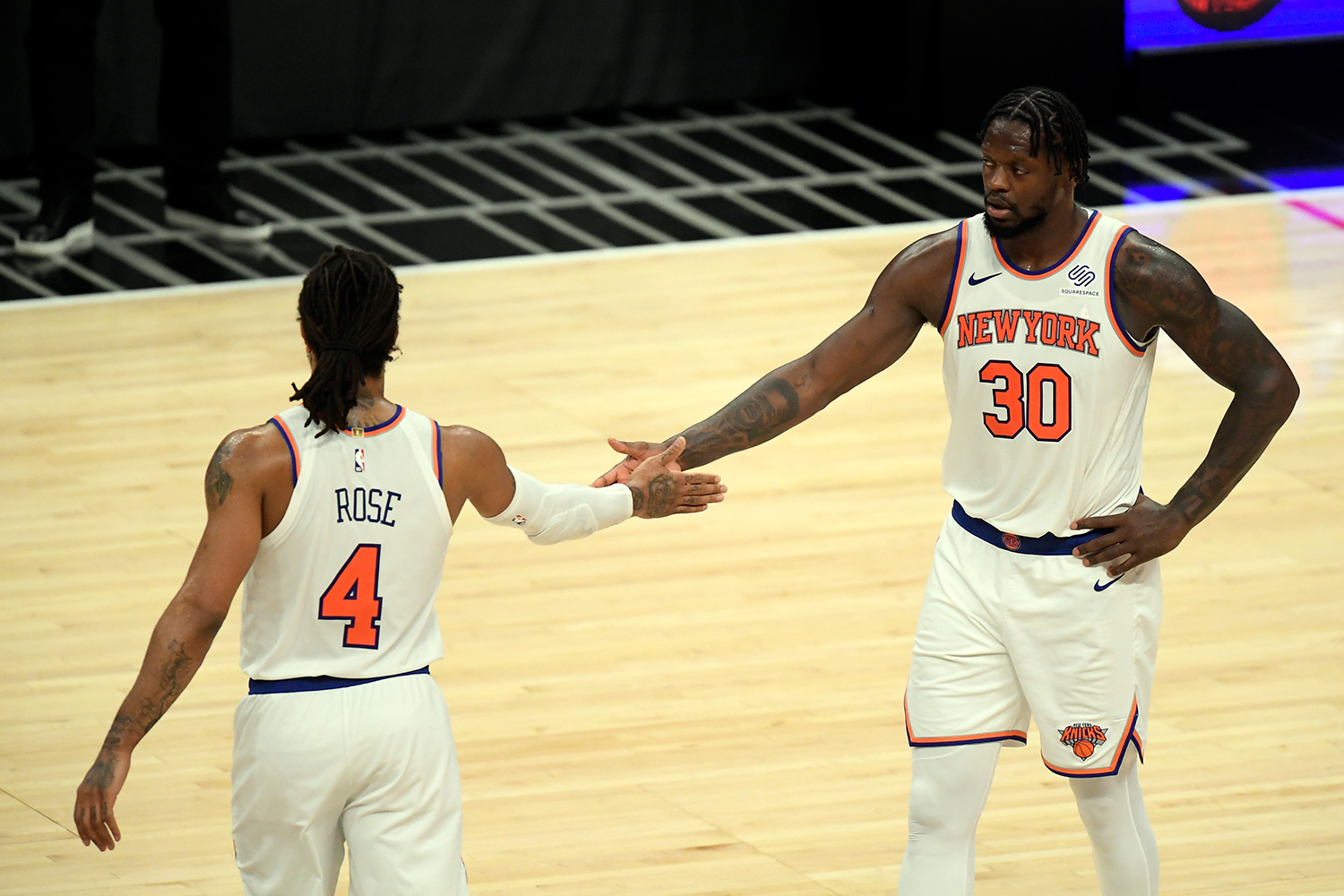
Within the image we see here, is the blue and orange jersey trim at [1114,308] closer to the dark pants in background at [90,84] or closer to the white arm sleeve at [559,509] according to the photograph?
the white arm sleeve at [559,509]

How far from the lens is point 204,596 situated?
2883 millimetres

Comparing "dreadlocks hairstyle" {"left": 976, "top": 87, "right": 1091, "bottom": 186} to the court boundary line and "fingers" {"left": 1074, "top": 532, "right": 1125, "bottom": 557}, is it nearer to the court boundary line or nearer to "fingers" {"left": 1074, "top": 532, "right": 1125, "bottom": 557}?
"fingers" {"left": 1074, "top": 532, "right": 1125, "bottom": 557}

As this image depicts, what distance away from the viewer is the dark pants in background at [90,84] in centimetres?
834

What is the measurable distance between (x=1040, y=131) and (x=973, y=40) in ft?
23.5

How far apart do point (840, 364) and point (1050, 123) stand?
2.11ft

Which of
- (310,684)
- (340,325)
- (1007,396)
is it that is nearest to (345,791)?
(310,684)

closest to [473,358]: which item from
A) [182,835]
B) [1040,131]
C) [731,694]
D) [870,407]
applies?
[870,407]

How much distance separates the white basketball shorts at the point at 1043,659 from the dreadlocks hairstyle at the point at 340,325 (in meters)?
1.15

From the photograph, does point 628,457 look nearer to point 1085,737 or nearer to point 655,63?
point 1085,737

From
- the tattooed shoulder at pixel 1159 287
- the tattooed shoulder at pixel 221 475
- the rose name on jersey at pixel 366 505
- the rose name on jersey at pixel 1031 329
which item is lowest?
the rose name on jersey at pixel 366 505

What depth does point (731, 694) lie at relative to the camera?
5.02 meters

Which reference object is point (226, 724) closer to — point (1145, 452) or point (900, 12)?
point (1145, 452)

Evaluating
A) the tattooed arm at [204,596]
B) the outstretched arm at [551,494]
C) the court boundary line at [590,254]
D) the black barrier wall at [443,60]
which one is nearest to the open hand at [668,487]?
the outstretched arm at [551,494]

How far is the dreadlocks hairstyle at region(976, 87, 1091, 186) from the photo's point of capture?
333cm
